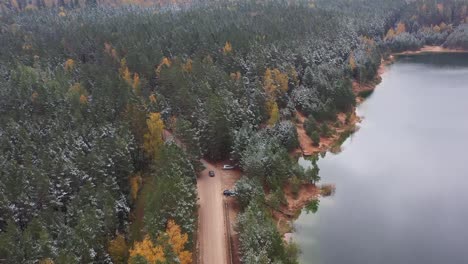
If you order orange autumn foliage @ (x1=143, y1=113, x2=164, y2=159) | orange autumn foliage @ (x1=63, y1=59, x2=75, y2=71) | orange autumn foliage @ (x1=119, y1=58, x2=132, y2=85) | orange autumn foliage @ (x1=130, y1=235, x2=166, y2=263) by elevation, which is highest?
orange autumn foliage @ (x1=63, y1=59, x2=75, y2=71)

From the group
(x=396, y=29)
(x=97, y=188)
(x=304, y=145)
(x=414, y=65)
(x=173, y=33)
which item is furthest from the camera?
(x=396, y=29)

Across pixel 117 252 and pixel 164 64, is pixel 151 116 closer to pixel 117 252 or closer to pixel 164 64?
pixel 117 252

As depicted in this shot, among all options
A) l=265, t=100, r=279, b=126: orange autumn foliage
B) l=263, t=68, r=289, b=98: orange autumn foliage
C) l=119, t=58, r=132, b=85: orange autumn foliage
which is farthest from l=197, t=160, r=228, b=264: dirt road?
l=119, t=58, r=132, b=85: orange autumn foliage

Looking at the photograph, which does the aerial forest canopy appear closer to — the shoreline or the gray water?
the shoreline

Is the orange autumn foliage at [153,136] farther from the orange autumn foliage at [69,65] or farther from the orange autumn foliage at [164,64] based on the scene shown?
the orange autumn foliage at [69,65]

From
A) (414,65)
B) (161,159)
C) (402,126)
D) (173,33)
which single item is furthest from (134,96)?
(414,65)

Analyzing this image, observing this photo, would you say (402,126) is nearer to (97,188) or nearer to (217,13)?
(97,188)
